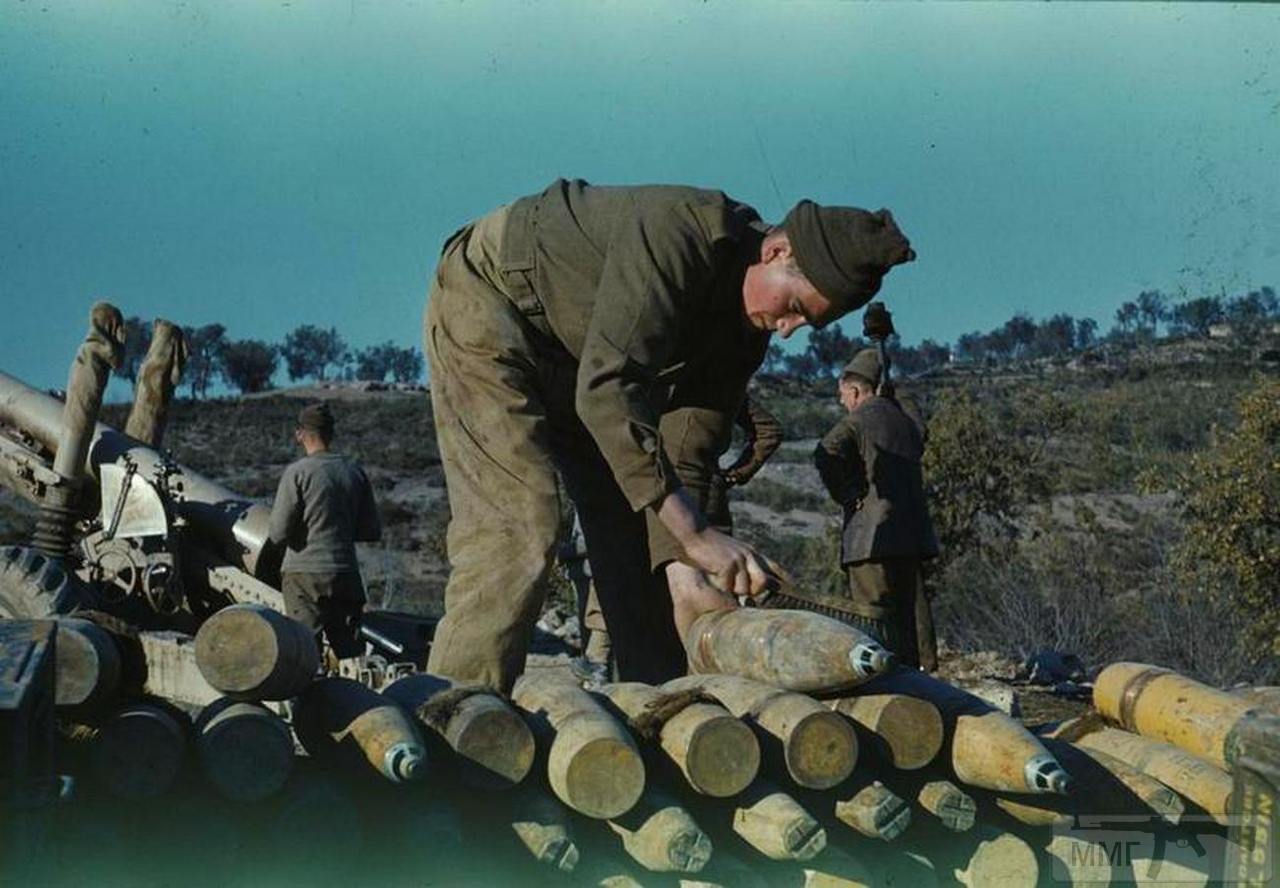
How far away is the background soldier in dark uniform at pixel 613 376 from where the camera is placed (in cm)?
482

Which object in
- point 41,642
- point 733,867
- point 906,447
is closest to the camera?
point 41,642

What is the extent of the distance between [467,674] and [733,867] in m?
1.33

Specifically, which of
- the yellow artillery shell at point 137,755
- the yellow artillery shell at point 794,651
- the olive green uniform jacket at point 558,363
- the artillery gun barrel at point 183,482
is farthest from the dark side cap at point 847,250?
the artillery gun barrel at point 183,482

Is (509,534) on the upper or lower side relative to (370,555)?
lower

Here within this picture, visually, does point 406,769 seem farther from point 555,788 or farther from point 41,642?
point 41,642

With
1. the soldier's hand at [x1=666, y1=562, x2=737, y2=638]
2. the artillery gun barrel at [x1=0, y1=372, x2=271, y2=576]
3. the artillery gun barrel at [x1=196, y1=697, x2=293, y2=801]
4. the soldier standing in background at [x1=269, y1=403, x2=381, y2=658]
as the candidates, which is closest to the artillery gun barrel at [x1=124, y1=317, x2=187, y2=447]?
the artillery gun barrel at [x1=0, y1=372, x2=271, y2=576]

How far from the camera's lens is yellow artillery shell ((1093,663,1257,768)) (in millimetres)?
4840

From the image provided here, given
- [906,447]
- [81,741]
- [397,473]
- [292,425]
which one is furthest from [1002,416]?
[292,425]

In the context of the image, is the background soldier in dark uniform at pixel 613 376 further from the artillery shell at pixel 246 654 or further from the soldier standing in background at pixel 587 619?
the soldier standing in background at pixel 587 619

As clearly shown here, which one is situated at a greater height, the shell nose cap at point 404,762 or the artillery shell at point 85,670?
the artillery shell at point 85,670

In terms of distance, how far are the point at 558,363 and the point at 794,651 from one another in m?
1.53

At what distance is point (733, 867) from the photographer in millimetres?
4129

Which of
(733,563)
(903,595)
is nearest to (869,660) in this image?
(733,563)

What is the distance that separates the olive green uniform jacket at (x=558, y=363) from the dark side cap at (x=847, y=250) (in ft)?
0.96
